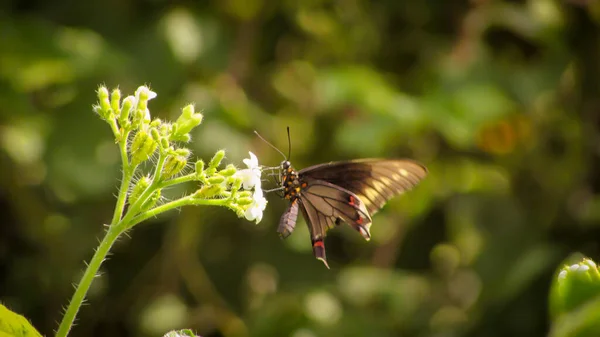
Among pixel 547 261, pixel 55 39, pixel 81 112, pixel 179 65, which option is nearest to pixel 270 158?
pixel 179 65

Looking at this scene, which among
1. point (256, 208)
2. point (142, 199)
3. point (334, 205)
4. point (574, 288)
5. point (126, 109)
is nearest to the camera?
point (574, 288)

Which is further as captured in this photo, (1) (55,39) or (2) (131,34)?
(2) (131,34)

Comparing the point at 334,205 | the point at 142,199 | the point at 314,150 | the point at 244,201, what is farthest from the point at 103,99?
the point at 314,150

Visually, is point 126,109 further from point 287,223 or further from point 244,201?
point 287,223

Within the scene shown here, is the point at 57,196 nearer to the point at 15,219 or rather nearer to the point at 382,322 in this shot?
the point at 15,219

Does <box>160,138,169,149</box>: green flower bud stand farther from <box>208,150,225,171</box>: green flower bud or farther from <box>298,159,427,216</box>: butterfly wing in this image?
<box>298,159,427,216</box>: butterfly wing

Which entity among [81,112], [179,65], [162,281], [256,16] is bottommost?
[162,281]
